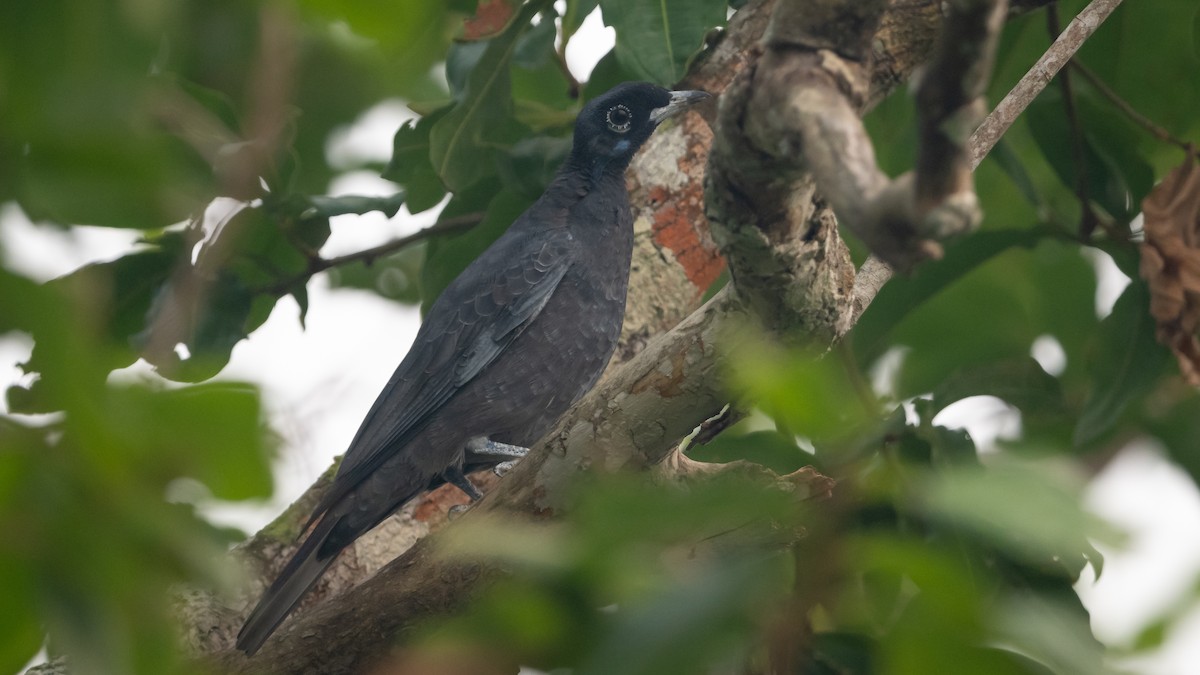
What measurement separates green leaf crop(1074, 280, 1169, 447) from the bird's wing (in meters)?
1.84

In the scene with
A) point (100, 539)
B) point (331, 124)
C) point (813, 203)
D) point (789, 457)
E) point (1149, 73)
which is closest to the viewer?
point (100, 539)

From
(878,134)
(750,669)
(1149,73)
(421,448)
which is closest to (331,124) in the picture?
(421,448)

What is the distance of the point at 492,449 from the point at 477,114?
1.18 m

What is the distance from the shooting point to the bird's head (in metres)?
4.66

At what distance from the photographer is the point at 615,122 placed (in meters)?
4.70

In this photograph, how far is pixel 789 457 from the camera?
3.69 m

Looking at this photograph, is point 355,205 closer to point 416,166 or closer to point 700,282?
point 416,166

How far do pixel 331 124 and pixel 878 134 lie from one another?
2.31 meters

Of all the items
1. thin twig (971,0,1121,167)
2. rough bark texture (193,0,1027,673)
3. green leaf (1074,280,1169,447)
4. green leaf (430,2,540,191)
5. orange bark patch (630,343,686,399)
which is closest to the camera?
rough bark texture (193,0,1027,673)

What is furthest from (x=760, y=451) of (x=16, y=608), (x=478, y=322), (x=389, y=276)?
(x=16, y=608)

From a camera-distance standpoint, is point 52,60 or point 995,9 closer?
point 52,60

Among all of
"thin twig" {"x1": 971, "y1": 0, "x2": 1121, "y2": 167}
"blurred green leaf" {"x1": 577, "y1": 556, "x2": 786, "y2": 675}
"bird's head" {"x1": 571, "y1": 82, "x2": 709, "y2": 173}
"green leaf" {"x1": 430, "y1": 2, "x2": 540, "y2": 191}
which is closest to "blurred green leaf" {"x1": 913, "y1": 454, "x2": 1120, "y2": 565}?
"blurred green leaf" {"x1": 577, "y1": 556, "x2": 786, "y2": 675}

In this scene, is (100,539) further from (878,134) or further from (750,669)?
(878,134)

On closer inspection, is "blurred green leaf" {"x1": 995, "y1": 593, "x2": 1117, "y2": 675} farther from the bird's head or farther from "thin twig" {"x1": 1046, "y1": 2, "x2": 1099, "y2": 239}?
the bird's head
